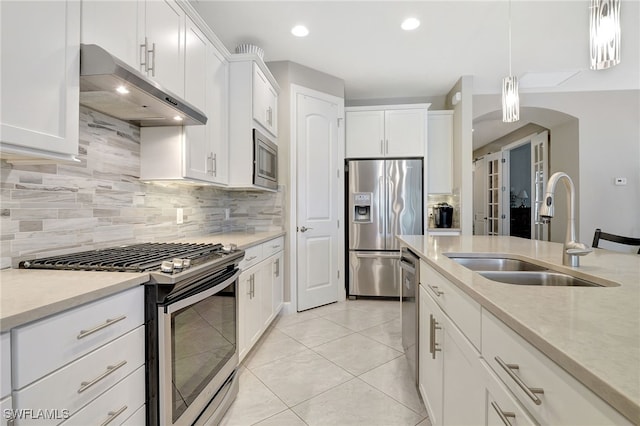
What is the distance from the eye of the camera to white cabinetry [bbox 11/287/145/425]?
727 millimetres

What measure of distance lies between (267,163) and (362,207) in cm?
143

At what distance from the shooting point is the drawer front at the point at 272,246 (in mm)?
2682

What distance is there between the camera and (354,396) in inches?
74.0

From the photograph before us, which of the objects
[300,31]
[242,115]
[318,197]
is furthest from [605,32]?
[318,197]

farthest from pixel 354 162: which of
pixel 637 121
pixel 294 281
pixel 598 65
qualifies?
pixel 637 121

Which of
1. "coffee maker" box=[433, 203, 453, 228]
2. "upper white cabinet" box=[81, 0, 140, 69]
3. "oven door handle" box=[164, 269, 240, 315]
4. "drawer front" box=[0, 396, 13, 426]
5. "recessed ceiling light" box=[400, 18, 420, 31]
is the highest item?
"recessed ceiling light" box=[400, 18, 420, 31]

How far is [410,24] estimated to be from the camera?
2.77 m

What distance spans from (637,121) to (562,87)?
1100 millimetres

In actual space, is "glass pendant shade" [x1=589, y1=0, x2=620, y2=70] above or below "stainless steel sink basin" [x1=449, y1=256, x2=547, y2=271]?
above

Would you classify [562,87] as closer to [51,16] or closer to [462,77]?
[462,77]

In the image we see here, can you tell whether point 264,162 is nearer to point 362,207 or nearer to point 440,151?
point 362,207

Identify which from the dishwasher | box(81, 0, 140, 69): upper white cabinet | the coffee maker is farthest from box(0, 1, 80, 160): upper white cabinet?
the coffee maker

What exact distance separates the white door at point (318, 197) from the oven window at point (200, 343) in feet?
5.55

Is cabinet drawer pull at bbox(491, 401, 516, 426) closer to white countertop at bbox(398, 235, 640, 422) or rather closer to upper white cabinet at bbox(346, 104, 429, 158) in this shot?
white countertop at bbox(398, 235, 640, 422)
